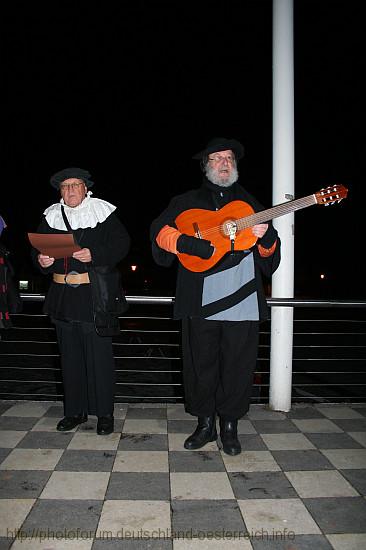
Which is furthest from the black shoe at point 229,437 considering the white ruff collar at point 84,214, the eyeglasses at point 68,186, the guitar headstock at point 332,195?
the eyeglasses at point 68,186

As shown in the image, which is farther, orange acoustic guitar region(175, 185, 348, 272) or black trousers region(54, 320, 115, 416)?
black trousers region(54, 320, 115, 416)

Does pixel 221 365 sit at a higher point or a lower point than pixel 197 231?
lower

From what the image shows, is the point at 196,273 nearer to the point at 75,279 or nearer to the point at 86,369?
the point at 75,279

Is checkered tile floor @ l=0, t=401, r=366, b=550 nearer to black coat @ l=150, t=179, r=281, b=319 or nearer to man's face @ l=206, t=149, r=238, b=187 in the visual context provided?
black coat @ l=150, t=179, r=281, b=319

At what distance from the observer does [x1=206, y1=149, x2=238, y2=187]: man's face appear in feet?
9.11

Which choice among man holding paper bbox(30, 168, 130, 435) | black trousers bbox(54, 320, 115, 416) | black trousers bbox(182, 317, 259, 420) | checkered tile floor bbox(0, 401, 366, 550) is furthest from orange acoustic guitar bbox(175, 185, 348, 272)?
checkered tile floor bbox(0, 401, 366, 550)

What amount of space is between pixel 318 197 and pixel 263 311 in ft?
2.55

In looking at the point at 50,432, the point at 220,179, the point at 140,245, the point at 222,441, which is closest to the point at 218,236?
the point at 220,179

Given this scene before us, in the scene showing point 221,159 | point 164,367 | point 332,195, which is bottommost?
point 164,367

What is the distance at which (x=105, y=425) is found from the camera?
3.01 m

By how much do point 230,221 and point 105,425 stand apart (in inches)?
63.5

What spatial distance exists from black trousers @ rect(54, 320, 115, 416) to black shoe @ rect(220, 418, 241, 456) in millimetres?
800

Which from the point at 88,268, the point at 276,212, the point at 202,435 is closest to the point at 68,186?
the point at 88,268

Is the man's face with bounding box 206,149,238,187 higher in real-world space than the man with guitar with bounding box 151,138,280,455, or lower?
higher
